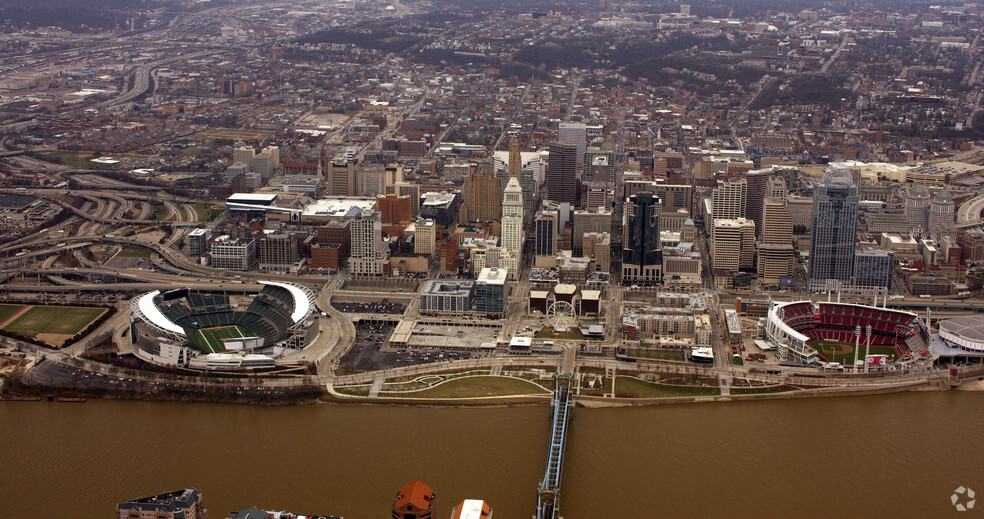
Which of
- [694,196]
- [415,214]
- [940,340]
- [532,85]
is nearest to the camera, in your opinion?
[940,340]

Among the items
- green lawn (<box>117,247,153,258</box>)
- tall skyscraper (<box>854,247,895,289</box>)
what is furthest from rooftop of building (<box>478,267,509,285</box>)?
green lawn (<box>117,247,153,258</box>)

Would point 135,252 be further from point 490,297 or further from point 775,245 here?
point 775,245

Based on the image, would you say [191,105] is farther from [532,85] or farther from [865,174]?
[865,174]

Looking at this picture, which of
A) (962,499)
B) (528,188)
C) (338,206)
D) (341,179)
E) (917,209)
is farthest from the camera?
(341,179)

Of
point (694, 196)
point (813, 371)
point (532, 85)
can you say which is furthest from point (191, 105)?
point (813, 371)

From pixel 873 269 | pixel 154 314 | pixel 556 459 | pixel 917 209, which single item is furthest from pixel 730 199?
pixel 154 314

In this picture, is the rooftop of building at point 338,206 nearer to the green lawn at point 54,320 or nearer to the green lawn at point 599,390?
the green lawn at point 54,320
